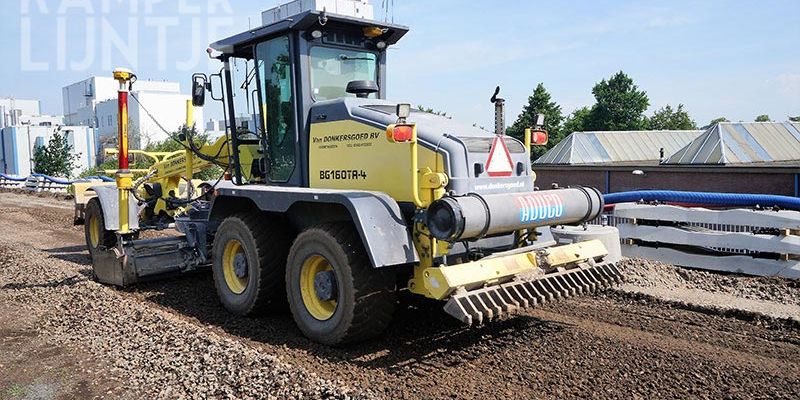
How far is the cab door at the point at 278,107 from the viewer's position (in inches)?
246

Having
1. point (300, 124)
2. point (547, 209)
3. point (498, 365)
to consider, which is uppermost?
point (300, 124)

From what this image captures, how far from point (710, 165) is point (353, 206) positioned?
58.0ft

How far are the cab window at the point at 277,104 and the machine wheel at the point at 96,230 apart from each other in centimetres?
314

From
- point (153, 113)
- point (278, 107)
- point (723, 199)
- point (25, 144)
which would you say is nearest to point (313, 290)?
point (278, 107)

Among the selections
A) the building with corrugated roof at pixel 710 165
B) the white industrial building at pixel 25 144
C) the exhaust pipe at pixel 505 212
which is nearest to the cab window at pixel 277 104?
the exhaust pipe at pixel 505 212

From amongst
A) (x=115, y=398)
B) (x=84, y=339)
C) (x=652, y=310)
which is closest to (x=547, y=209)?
(x=652, y=310)

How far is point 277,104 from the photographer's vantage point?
646 centimetres

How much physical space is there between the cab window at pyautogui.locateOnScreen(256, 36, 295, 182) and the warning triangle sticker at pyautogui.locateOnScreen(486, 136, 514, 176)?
203cm

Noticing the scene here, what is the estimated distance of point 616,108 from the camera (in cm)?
6347

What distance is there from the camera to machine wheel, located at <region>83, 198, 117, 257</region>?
8624mm

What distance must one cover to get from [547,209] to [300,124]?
252 cm

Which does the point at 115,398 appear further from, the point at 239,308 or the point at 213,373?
the point at 239,308

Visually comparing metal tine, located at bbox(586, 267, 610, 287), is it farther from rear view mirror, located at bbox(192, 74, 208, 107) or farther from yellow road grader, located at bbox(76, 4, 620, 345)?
rear view mirror, located at bbox(192, 74, 208, 107)

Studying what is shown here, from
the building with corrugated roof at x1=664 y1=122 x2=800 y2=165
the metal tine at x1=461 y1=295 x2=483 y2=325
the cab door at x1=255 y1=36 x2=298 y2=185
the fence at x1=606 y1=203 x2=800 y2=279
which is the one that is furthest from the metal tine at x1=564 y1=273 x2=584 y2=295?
the building with corrugated roof at x1=664 y1=122 x2=800 y2=165
